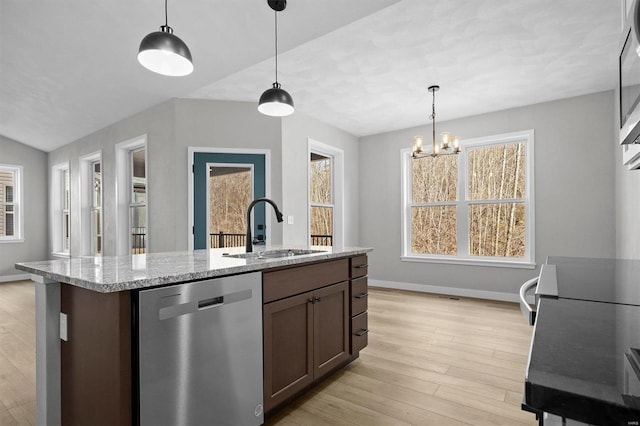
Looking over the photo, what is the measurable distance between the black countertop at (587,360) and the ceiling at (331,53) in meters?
2.42

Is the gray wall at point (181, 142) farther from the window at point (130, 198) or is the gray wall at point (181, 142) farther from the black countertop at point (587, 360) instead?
the black countertop at point (587, 360)

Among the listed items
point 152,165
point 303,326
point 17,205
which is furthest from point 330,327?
point 17,205

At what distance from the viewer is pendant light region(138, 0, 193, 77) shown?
173 cm


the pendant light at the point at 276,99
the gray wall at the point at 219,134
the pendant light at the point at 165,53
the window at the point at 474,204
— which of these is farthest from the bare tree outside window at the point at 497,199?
the pendant light at the point at 165,53

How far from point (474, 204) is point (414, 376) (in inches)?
128

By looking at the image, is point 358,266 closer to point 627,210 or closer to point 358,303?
A: point 358,303

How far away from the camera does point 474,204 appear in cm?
498

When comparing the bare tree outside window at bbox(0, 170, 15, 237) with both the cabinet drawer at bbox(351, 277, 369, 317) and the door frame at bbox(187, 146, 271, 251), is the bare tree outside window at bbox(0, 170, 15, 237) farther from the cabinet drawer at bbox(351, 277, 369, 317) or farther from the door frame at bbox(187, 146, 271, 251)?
the cabinet drawer at bbox(351, 277, 369, 317)

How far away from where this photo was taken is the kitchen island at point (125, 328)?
4.25 feet

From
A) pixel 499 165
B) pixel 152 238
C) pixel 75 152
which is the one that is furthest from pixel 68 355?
pixel 75 152

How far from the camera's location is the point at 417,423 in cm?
191

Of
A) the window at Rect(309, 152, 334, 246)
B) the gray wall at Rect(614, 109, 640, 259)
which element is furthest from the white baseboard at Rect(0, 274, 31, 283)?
the gray wall at Rect(614, 109, 640, 259)

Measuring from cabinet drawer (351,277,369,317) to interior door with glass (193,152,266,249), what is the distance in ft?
6.59

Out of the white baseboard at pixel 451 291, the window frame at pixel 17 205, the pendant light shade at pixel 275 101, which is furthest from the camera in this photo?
the window frame at pixel 17 205
